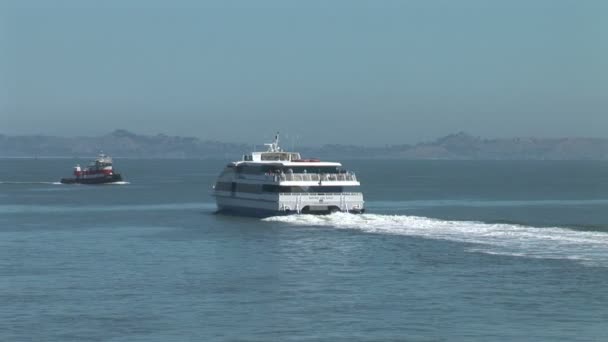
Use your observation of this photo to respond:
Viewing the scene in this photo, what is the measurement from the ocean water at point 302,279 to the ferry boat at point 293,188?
134 cm

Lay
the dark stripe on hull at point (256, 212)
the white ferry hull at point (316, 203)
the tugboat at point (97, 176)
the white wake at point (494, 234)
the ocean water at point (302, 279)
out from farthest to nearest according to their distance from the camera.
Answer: the tugboat at point (97, 176), the dark stripe on hull at point (256, 212), the white ferry hull at point (316, 203), the white wake at point (494, 234), the ocean water at point (302, 279)

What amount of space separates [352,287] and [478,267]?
26.0 ft

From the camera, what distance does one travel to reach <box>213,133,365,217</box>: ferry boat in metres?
76.6

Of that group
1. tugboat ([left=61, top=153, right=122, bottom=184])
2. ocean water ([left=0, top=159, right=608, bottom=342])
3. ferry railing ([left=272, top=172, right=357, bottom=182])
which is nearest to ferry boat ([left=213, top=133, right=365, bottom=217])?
ferry railing ([left=272, top=172, right=357, bottom=182])

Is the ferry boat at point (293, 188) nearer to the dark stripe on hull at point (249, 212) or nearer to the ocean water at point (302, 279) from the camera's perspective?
the dark stripe on hull at point (249, 212)

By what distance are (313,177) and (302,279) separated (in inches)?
1222

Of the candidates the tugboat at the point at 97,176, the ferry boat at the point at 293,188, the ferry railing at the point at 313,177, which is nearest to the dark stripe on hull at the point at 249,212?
A: the ferry boat at the point at 293,188

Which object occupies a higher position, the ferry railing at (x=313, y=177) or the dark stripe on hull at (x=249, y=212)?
the ferry railing at (x=313, y=177)

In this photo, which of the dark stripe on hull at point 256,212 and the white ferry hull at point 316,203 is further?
the dark stripe on hull at point 256,212

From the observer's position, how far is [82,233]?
70.6 meters

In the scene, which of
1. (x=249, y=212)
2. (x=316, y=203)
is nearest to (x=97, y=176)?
(x=249, y=212)

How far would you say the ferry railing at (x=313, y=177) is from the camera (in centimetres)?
7712

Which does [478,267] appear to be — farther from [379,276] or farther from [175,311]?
[175,311]

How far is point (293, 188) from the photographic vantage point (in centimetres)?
7700
